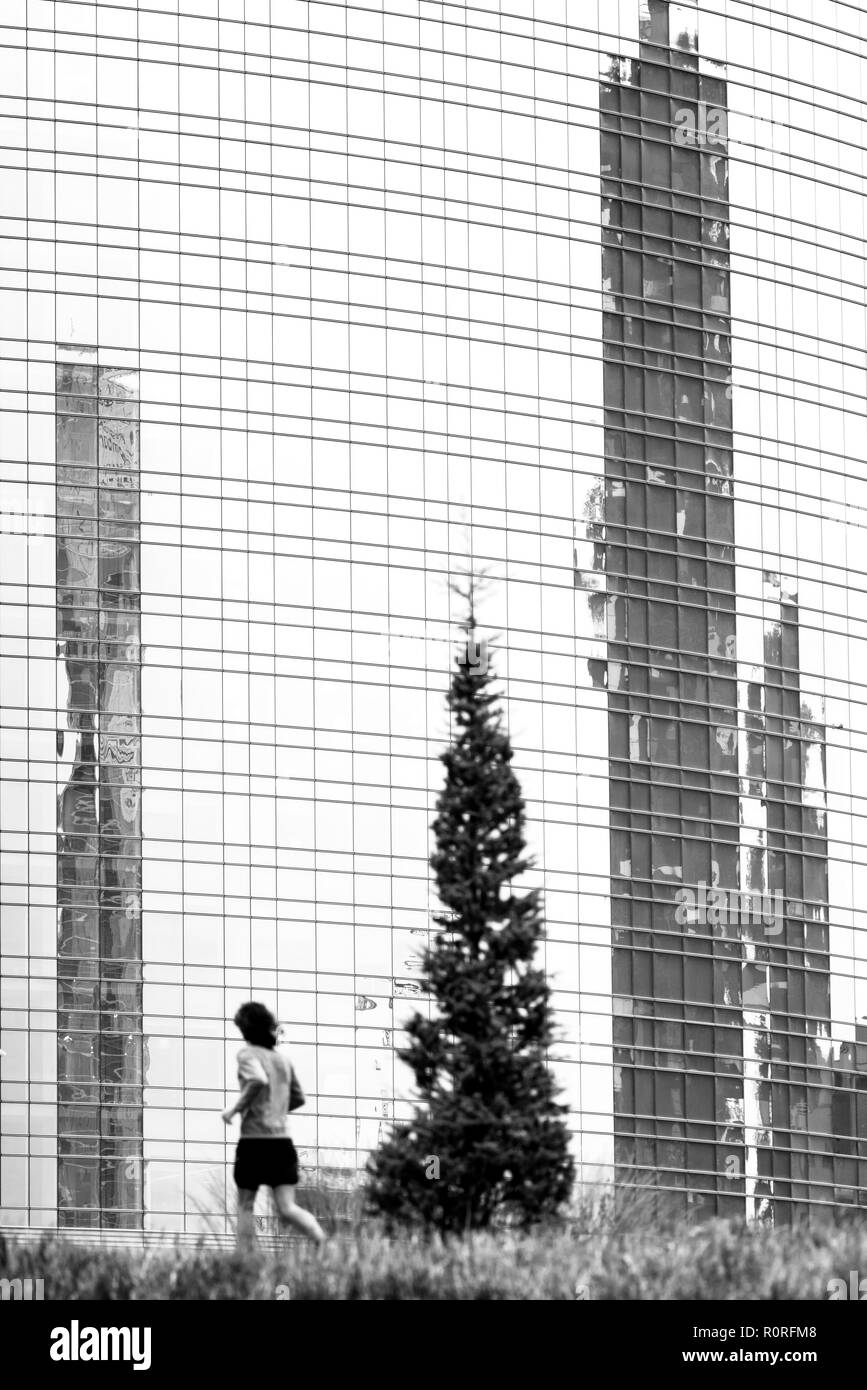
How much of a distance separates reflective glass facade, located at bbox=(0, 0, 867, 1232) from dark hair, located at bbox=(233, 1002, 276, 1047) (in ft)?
196

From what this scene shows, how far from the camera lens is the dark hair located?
2911cm

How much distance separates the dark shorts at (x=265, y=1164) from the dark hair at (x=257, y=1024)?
109 cm

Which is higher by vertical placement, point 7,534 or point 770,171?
point 770,171

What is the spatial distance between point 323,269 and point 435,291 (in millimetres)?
4526

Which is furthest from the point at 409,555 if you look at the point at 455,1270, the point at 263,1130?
the point at 263,1130

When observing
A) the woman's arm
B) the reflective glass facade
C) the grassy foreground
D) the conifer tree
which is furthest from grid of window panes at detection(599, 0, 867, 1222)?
the woman's arm

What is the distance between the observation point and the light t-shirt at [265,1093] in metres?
29.2

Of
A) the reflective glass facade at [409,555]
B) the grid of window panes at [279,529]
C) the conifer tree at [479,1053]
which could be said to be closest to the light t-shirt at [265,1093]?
the conifer tree at [479,1053]

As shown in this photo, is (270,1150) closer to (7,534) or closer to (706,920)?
(7,534)

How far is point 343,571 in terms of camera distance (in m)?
97.5

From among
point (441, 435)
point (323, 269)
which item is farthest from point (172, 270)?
point (441, 435)

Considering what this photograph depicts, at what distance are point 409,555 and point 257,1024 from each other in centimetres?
7006

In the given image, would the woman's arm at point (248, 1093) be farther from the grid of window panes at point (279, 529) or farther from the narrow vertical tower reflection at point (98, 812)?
the narrow vertical tower reflection at point (98, 812)
